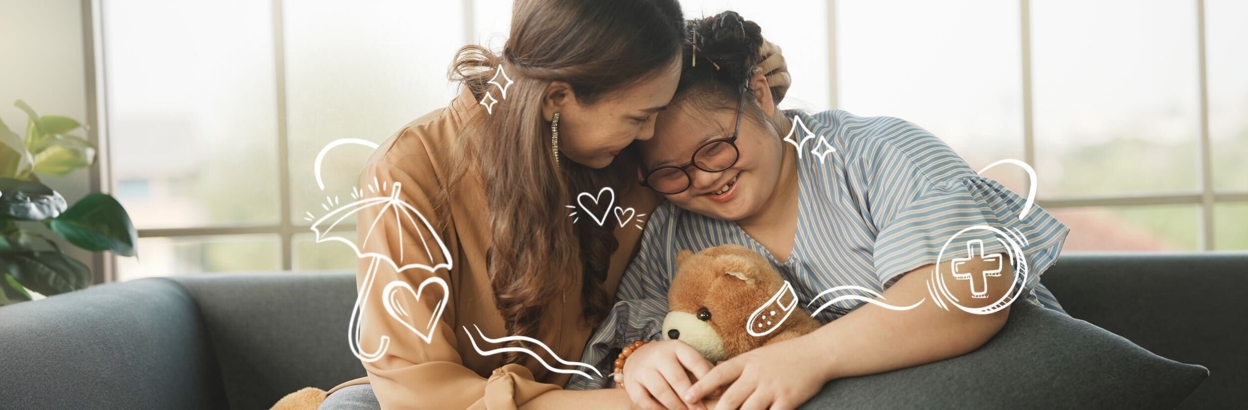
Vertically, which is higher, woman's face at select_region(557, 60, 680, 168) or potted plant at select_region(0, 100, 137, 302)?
woman's face at select_region(557, 60, 680, 168)

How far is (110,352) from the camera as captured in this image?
55.0 inches

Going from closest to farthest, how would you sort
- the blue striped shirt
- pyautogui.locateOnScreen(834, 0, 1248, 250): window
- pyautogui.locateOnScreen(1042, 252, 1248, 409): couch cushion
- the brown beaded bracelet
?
the blue striped shirt → the brown beaded bracelet → pyautogui.locateOnScreen(1042, 252, 1248, 409): couch cushion → pyautogui.locateOnScreen(834, 0, 1248, 250): window

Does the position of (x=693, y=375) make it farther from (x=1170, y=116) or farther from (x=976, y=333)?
(x=1170, y=116)

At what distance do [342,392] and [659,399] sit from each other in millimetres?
593

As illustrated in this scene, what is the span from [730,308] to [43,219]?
1.93m

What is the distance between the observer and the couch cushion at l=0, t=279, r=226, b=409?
1.24m

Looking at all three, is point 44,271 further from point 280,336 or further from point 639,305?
point 639,305

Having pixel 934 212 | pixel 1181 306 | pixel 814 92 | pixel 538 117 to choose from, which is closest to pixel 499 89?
pixel 538 117

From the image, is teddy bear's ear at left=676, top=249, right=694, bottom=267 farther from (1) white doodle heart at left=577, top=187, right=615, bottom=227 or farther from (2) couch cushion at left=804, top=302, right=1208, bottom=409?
(2) couch cushion at left=804, top=302, right=1208, bottom=409

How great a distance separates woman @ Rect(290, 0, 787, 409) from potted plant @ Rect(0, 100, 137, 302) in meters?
1.41

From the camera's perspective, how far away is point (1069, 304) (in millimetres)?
1680

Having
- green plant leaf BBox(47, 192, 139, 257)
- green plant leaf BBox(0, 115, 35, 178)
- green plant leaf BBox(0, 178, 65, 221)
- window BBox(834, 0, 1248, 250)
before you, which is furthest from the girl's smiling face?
green plant leaf BBox(0, 115, 35, 178)

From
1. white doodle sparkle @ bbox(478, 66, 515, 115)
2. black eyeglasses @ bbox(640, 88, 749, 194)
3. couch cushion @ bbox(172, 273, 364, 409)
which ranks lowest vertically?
couch cushion @ bbox(172, 273, 364, 409)

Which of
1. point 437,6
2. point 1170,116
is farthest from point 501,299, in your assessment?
point 1170,116
